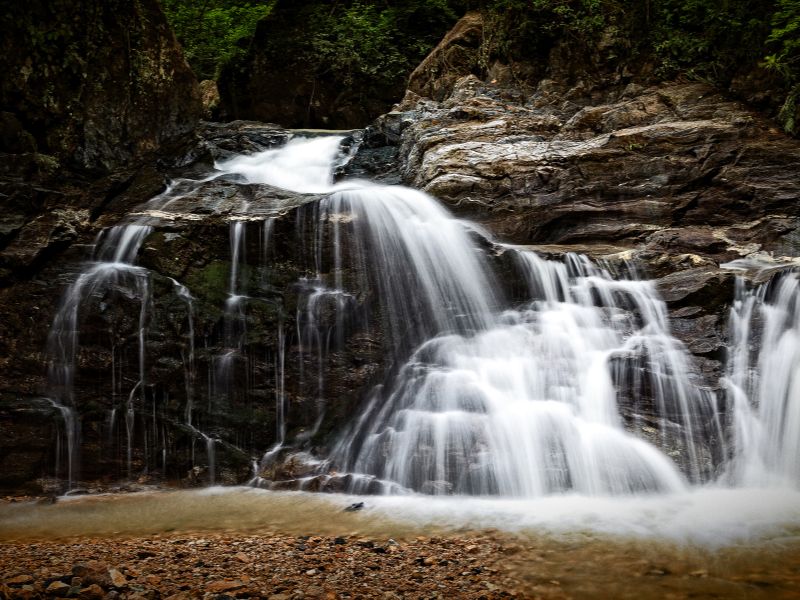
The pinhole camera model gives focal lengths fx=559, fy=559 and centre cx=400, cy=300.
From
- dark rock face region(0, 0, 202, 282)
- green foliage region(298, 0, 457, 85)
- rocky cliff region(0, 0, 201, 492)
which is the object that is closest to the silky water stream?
rocky cliff region(0, 0, 201, 492)

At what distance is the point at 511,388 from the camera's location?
279 inches

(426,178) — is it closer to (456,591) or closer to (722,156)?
(722,156)

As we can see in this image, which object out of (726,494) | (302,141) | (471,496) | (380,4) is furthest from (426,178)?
(380,4)

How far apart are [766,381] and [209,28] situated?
19.9 m

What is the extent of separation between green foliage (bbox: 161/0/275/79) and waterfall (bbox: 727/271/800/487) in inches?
684

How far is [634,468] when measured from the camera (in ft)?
19.4

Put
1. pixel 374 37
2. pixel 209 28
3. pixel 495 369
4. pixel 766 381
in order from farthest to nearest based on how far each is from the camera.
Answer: pixel 209 28, pixel 374 37, pixel 495 369, pixel 766 381

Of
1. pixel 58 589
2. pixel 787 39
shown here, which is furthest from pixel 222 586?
pixel 787 39

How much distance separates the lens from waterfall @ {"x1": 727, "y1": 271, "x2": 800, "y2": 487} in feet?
19.5

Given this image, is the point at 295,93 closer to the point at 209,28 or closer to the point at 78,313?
the point at 209,28

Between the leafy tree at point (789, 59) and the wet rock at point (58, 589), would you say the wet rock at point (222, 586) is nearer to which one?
the wet rock at point (58, 589)

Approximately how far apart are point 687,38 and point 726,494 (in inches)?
405

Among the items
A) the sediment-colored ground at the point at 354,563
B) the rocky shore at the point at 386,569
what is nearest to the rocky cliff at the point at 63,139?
the sediment-colored ground at the point at 354,563

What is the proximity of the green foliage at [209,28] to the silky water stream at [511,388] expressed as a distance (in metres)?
12.2
